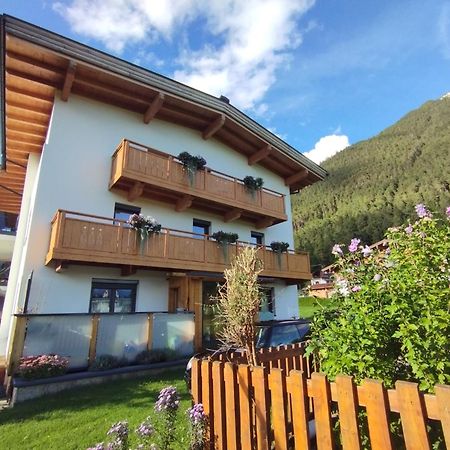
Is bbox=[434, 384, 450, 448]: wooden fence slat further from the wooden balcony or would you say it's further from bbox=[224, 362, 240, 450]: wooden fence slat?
the wooden balcony

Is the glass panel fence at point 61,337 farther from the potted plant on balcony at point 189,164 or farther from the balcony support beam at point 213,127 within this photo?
the balcony support beam at point 213,127

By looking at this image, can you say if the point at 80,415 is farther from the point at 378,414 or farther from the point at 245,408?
the point at 378,414

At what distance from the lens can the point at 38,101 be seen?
44.3ft

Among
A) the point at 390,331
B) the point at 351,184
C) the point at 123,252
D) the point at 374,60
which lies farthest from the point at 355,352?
the point at 351,184

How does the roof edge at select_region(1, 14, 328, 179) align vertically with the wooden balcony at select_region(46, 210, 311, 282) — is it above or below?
above

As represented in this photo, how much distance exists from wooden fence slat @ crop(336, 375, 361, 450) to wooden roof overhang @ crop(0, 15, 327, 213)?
43.1 feet

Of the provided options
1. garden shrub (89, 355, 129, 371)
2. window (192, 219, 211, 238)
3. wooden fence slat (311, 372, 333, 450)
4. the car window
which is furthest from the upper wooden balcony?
wooden fence slat (311, 372, 333, 450)

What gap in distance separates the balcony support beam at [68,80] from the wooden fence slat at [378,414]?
44.4ft

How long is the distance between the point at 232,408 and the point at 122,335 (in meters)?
7.08

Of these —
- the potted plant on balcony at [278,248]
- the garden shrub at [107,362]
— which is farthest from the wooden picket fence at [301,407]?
the potted plant on balcony at [278,248]

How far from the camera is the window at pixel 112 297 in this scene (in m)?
11.9

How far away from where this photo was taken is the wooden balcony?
10.4 m

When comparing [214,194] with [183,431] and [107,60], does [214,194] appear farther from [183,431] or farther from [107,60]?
[183,431]

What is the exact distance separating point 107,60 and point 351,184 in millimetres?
94404
